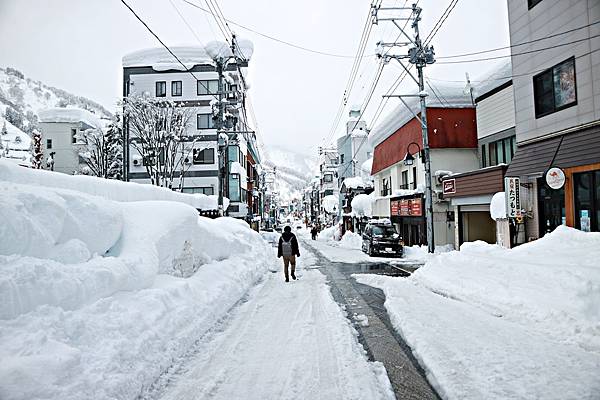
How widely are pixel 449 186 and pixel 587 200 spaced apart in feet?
33.2

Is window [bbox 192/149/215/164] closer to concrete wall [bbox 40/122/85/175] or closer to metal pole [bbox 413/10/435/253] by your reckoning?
concrete wall [bbox 40/122/85/175]

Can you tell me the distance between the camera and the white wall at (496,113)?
20.5 m

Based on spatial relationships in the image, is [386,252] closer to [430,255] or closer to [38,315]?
[430,255]

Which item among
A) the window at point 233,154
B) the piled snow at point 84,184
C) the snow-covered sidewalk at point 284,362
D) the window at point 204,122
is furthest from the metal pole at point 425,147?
the window at point 204,122

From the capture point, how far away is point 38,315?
414cm

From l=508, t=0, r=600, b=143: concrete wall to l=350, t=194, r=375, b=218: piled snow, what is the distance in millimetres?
23971

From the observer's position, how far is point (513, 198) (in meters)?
16.0

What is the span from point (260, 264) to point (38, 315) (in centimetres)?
1132

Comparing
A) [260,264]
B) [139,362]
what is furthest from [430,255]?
[139,362]

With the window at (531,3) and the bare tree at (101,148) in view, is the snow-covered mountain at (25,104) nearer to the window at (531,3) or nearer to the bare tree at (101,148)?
the bare tree at (101,148)

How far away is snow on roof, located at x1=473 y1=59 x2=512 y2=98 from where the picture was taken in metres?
21.1

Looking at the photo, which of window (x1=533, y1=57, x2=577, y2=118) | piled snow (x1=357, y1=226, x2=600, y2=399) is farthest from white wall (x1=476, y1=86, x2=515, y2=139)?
piled snow (x1=357, y1=226, x2=600, y2=399)

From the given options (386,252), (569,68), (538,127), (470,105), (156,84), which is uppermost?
(156,84)

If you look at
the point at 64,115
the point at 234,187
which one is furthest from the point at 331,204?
the point at 64,115
